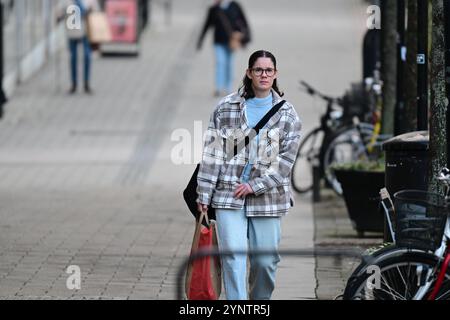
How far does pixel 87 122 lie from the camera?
20.1 m

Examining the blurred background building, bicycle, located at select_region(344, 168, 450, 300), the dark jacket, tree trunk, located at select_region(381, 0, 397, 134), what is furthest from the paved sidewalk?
bicycle, located at select_region(344, 168, 450, 300)

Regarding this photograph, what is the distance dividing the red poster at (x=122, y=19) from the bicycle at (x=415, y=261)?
2005cm

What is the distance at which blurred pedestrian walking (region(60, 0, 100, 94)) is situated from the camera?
872 inches

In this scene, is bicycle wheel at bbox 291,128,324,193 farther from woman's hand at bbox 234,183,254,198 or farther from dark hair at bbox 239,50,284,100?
woman's hand at bbox 234,183,254,198

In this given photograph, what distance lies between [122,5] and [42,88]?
13.4 ft

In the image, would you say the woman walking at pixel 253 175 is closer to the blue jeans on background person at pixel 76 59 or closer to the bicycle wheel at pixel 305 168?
the bicycle wheel at pixel 305 168

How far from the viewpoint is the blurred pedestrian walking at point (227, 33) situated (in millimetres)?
22766

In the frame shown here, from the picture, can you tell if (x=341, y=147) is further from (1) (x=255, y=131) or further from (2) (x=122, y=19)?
(2) (x=122, y=19)

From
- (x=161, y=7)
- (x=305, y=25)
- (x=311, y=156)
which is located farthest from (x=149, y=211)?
(x=161, y=7)

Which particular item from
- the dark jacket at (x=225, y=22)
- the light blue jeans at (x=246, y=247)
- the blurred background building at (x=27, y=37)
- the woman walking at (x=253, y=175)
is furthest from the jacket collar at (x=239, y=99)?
the dark jacket at (x=225, y=22)

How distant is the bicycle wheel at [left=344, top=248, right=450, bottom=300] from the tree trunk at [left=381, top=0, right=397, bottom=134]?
21.6 feet

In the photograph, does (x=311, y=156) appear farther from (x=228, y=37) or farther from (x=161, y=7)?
(x=161, y=7)

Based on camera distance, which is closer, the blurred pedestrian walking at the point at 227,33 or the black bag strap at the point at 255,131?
the black bag strap at the point at 255,131

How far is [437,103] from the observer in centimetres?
828
